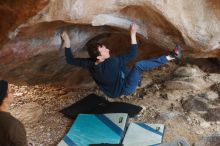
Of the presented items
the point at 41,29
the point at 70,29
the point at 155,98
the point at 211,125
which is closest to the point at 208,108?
the point at 211,125

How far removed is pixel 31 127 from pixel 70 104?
0.96 m

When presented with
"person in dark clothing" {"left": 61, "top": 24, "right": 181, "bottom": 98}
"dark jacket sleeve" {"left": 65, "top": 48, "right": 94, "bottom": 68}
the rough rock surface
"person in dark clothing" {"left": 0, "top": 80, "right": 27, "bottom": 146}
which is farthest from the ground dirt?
"person in dark clothing" {"left": 0, "top": 80, "right": 27, "bottom": 146}

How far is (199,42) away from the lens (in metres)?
5.72

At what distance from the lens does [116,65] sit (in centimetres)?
538

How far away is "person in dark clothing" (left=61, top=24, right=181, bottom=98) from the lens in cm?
534

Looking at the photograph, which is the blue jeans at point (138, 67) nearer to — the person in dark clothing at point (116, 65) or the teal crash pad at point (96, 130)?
the person in dark clothing at point (116, 65)

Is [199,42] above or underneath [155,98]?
above

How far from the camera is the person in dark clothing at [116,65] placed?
5.34 metres

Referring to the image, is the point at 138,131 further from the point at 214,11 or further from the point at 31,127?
the point at 214,11

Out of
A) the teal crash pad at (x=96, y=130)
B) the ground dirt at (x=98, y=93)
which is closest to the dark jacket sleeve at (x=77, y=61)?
Answer: the teal crash pad at (x=96, y=130)

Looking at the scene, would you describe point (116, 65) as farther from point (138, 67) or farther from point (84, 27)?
point (84, 27)

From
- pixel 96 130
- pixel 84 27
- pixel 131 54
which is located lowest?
pixel 96 130

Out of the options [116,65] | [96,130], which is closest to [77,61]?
[116,65]

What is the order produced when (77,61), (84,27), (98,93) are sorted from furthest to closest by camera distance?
(98,93) → (84,27) → (77,61)
